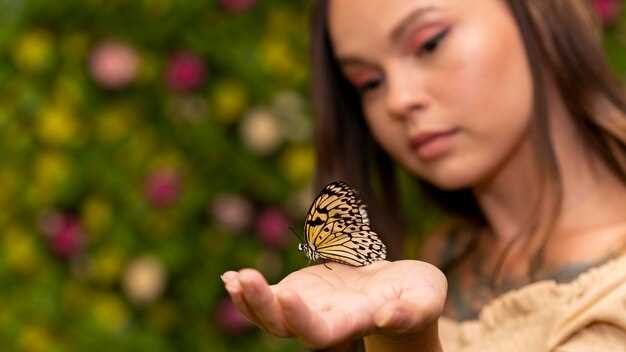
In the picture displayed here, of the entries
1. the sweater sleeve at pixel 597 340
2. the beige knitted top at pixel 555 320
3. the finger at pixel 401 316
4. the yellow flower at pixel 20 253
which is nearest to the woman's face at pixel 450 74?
the beige knitted top at pixel 555 320

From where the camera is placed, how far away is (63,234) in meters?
2.65

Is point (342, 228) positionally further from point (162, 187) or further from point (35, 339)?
point (35, 339)

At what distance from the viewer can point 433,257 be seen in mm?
1993

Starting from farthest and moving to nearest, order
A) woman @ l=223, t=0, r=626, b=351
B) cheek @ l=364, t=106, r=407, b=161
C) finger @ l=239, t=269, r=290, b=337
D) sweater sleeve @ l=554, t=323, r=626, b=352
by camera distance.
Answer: cheek @ l=364, t=106, r=407, b=161 < woman @ l=223, t=0, r=626, b=351 < sweater sleeve @ l=554, t=323, r=626, b=352 < finger @ l=239, t=269, r=290, b=337

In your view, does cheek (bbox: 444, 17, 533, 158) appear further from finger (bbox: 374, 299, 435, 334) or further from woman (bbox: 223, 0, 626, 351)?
finger (bbox: 374, 299, 435, 334)

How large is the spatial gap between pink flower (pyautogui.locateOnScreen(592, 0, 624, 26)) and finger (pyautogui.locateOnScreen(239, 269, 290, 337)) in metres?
1.74

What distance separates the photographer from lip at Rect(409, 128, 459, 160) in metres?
1.68

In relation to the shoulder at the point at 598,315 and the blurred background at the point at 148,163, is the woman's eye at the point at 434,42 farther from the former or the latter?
the blurred background at the point at 148,163

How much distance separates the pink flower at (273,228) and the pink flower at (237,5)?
482 millimetres

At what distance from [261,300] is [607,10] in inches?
70.5

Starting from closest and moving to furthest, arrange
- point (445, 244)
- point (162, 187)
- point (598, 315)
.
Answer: point (598, 315) → point (445, 244) → point (162, 187)

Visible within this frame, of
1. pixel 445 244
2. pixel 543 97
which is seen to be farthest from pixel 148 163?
pixel 543 97

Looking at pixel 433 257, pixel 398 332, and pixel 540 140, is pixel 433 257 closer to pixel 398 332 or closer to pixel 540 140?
pixel 540 140

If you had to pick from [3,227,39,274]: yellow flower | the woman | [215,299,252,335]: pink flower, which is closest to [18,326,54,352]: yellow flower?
[3,227,39,274]: yellow flower
